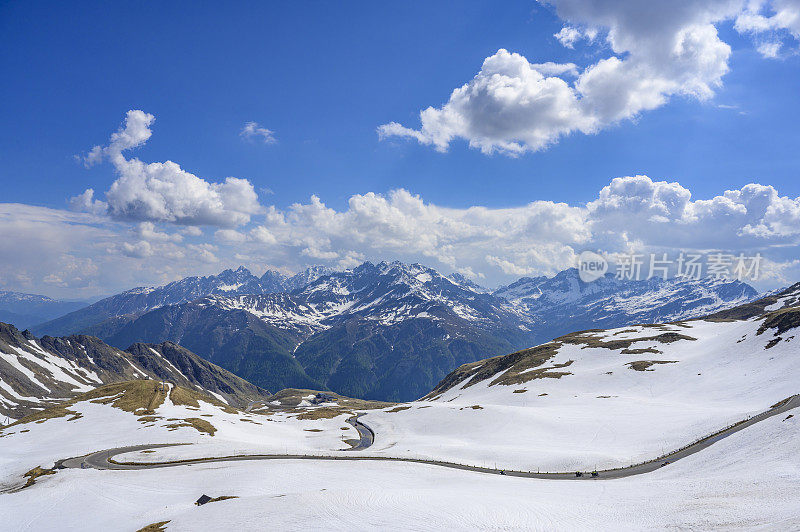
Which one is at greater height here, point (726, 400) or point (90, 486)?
point (726, 400)

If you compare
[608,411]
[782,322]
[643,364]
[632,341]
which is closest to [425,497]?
[608,411]

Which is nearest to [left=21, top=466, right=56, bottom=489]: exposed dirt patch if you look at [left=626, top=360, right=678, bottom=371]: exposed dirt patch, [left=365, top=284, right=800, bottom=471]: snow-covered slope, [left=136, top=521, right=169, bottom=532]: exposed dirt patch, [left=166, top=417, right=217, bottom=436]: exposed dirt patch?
[left=166, top=417, right=217, bottom=436]: exposed dirt patch

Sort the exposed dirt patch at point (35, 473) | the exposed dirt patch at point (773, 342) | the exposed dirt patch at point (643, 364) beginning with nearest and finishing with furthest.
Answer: the exposed dirt patch at point (35, 473), the exposed dirt patch at point (773, 342), the exposed dirt patch at point (643, 364)

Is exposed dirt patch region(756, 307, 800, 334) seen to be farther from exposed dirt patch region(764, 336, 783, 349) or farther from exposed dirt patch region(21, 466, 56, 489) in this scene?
exposed dirt patch region(21, 466, 56, 489)

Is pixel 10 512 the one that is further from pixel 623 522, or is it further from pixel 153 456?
pixel 623 522

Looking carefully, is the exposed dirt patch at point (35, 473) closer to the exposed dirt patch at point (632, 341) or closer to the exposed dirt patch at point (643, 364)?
the exposed dirt patch at point (643, 364)

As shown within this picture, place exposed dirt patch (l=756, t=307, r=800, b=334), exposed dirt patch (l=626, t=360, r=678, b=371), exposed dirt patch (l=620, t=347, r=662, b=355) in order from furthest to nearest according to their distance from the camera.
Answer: exposed dirt patch (l=620, t=347, r=662, b=355) → exposed dirt patch (l=626, t=360, r=678, b=371) → exposed dirt patch (l=756, t=307, r=800, b=334)

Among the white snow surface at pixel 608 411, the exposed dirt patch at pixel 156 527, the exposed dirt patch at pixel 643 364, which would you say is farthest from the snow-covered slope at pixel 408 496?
the exposed dirt patch at pixel 643 364

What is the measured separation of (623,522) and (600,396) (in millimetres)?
71557

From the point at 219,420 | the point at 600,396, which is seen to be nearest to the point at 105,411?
the point at 219,420

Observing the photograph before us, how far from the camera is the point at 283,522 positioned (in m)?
26.1

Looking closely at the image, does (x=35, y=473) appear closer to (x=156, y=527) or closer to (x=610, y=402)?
(x=156, y=527)

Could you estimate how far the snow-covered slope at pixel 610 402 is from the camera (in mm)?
53875

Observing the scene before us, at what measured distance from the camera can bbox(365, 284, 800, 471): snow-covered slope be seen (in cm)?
5388
